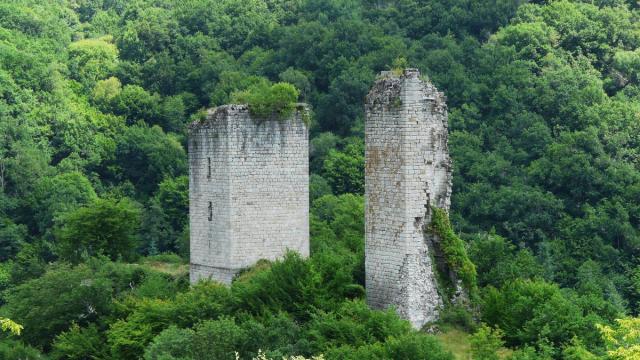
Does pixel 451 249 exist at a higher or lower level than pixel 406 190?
lower

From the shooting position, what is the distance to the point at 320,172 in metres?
69.6

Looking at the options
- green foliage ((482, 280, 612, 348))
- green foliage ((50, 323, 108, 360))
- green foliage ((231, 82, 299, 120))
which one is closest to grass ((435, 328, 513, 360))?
green foliage ((482, 280, 612, 348))

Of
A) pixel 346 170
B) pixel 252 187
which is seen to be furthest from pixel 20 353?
pixel 346 170

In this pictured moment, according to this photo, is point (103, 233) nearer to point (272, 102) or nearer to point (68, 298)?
point (68, 298)

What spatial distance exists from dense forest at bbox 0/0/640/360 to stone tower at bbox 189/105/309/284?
3.82ft

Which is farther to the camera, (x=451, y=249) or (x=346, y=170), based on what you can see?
(x=346, y=170)

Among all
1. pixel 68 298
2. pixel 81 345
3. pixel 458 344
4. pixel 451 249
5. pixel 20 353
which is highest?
pixel 451 249

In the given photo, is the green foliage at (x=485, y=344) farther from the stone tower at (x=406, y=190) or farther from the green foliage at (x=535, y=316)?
the stone tower at (x=406, y=190)

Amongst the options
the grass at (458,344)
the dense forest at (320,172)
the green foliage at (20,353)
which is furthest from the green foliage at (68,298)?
the grass at (458,344)

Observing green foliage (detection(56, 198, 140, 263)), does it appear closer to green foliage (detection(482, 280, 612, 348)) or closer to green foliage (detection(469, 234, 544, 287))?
green foliage (detection(469, 234, 544, 287))

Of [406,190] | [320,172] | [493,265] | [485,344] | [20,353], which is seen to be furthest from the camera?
[320,172]

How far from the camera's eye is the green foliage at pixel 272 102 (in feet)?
132

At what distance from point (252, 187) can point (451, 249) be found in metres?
7.72

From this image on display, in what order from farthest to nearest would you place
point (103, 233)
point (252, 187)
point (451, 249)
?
point (103, 233) < point (252, 187) < point (451, 249)
